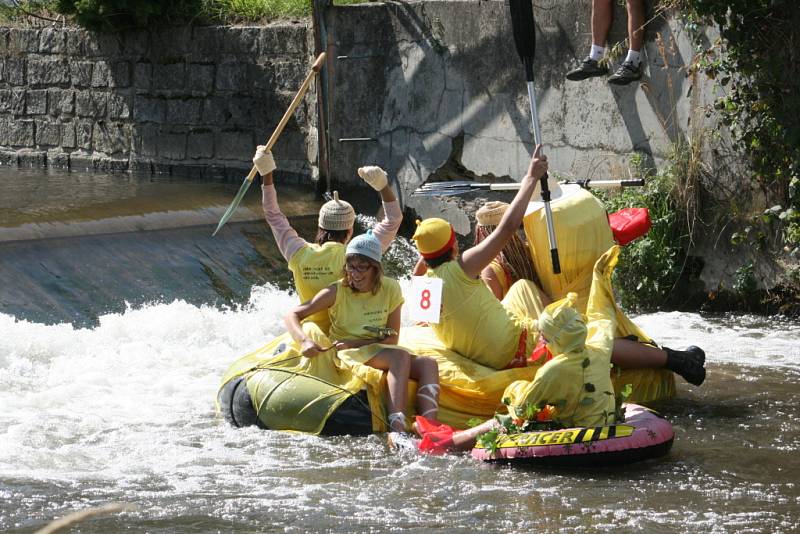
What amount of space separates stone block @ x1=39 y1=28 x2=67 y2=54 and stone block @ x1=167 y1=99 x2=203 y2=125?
5.03 ft

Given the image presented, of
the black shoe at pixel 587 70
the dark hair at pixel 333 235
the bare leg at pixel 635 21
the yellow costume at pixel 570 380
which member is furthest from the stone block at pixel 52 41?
the yellow costume at pixel 570 380

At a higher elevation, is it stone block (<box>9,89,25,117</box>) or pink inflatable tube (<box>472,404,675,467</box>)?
stone block (<box>9,89,25,117</box>)

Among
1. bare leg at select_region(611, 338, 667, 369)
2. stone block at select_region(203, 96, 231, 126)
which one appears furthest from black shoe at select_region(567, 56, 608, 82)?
stone block at select_region(203, 96, 231, 126)

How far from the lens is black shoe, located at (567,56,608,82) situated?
9211 mm

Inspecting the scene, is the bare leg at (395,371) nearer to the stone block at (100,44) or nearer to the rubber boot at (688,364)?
the rubber boot at (688,364)

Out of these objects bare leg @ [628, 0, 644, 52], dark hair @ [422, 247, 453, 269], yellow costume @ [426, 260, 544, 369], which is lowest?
yellow costume @ [426, 260, 544, 369]

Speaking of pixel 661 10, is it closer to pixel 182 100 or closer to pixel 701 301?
pixel 701 301

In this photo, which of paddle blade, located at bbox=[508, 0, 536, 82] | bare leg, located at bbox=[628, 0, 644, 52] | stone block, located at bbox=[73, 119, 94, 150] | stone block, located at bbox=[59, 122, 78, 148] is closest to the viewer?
paddle blade, located at bbox=[508, 0, 536, 82]

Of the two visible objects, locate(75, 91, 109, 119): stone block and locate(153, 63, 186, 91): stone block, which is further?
locate(75, 91, 109, 119): stone block

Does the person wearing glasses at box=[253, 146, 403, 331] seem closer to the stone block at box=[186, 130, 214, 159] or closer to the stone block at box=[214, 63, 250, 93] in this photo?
the stone block at box=[214, 63, 250, 93]

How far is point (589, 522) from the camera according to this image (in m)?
4.54

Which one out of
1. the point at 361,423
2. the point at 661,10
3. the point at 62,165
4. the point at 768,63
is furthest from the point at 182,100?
the point at 361,423

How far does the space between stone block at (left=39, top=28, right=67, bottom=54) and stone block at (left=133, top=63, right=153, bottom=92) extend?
1.00 meters

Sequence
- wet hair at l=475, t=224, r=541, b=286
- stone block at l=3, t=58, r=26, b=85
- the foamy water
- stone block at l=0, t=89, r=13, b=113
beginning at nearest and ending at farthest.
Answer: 1. the foamy water
2. wet hair at l=475, t=224, r=541, b=286
3. stone block at l=3, t=58, r=26, b=85
4. stone block at l=0, t=89, r=13, b=113
